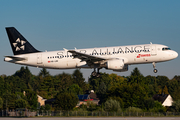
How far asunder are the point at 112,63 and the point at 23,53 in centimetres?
1700

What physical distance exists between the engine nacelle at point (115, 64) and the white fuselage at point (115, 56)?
0.90m

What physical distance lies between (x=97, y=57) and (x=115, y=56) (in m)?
3.30

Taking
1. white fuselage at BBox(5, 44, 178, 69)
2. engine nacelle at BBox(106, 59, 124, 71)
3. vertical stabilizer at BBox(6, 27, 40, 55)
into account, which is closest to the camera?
engine nacelle at BBox(106, 59, 124, 71)

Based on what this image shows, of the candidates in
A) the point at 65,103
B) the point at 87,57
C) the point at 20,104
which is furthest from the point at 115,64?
the point at 20,104

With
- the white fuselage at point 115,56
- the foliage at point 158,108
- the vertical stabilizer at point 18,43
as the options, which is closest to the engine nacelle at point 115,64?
the white fuselage at point 115,56

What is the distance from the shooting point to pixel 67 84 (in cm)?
15550

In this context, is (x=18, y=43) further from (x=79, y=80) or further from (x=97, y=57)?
(x=79, y=80)

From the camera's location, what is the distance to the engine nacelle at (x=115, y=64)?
4678 centimetres

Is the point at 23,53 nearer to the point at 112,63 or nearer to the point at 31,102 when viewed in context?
the point at 112,63

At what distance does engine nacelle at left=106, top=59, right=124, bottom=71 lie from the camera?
4678 centimetres

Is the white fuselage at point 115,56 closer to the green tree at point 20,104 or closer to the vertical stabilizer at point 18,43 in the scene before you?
the vertical stabilizer at point 18,43

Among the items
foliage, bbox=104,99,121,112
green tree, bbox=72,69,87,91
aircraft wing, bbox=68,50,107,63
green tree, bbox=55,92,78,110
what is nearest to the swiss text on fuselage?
aircraft wing, bbox=68,50,107,63

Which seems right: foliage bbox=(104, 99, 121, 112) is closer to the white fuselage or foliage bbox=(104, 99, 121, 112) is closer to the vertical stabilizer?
the white fuselage

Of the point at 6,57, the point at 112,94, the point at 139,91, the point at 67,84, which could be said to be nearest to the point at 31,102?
the point at 112,94
